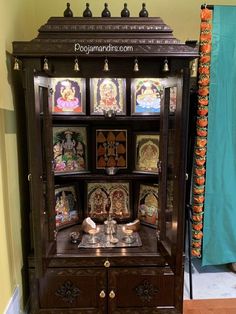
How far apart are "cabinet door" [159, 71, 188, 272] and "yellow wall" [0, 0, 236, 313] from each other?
0.80 m

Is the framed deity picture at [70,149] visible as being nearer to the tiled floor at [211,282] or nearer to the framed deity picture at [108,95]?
the framed deity picture at [108,95]

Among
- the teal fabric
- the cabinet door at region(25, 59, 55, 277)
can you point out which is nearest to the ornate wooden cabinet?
the cabinet door at region(25, 59, 55, 277)

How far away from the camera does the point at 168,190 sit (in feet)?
6.00

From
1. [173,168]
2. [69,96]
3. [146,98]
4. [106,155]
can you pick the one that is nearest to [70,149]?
[106,155]

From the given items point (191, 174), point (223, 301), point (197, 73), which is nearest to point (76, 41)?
point (197, 73)

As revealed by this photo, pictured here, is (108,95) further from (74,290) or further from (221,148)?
(74,290)

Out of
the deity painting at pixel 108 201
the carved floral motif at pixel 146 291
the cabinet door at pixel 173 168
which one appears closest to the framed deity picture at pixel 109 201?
the deity painting at pixel 108 201

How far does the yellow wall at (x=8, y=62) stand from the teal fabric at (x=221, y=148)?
32 cm

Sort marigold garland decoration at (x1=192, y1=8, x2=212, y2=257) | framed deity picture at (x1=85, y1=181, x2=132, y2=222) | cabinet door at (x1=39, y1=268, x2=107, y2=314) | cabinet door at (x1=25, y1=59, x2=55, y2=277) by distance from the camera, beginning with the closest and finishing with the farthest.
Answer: cabinet door at (x1=25, y1=59, x2=55, y2=277), cabinet door at (x1=39, y1=268, x2=107, y2=314), marigold garland decoration at (x1=192, y1=8, x2=212, y2=257), framed deity picture at (x1=85, y1=181, x2=132, y2=222)

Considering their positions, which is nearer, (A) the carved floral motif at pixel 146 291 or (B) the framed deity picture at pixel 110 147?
(A) the carved floral motif at pixel 146 291

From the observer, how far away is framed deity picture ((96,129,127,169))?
2.21 meters

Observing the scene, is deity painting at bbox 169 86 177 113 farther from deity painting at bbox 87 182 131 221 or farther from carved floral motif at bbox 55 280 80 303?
carved floral motif at bbox 55 280 80 303

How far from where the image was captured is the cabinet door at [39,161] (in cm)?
149

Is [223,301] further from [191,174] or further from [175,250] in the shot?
[191,174]
